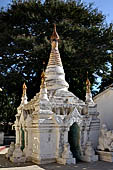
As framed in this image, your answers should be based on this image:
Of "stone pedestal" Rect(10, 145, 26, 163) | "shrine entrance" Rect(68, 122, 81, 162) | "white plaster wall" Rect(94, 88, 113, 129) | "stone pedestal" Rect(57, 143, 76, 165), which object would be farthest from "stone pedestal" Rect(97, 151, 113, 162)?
"white plaster wall" Rect(94, 88, 113, 129)

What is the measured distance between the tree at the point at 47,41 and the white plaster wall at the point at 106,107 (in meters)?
8.18

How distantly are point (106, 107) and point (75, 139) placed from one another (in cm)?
488

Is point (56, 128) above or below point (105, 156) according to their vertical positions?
above

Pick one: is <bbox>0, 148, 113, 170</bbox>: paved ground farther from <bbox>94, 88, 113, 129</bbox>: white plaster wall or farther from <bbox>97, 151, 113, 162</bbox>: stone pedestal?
<bbox>94, 88, 113, 129</bbox>: white plaster wall

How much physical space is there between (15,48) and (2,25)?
3.36 meters

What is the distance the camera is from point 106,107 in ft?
58.5

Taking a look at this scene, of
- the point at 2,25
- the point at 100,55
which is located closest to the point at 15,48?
the point at 2,25

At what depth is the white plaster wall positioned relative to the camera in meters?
17.4

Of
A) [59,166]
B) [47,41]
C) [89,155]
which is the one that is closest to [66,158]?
[59,166]

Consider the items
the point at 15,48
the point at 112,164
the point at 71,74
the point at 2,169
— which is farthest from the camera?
the point at 71,74

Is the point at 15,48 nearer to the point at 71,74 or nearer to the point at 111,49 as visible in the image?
the point at 71,74

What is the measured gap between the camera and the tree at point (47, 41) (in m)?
25.0

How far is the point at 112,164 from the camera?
12.1m

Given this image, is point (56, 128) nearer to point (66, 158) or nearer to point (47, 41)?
point (66, 158)
